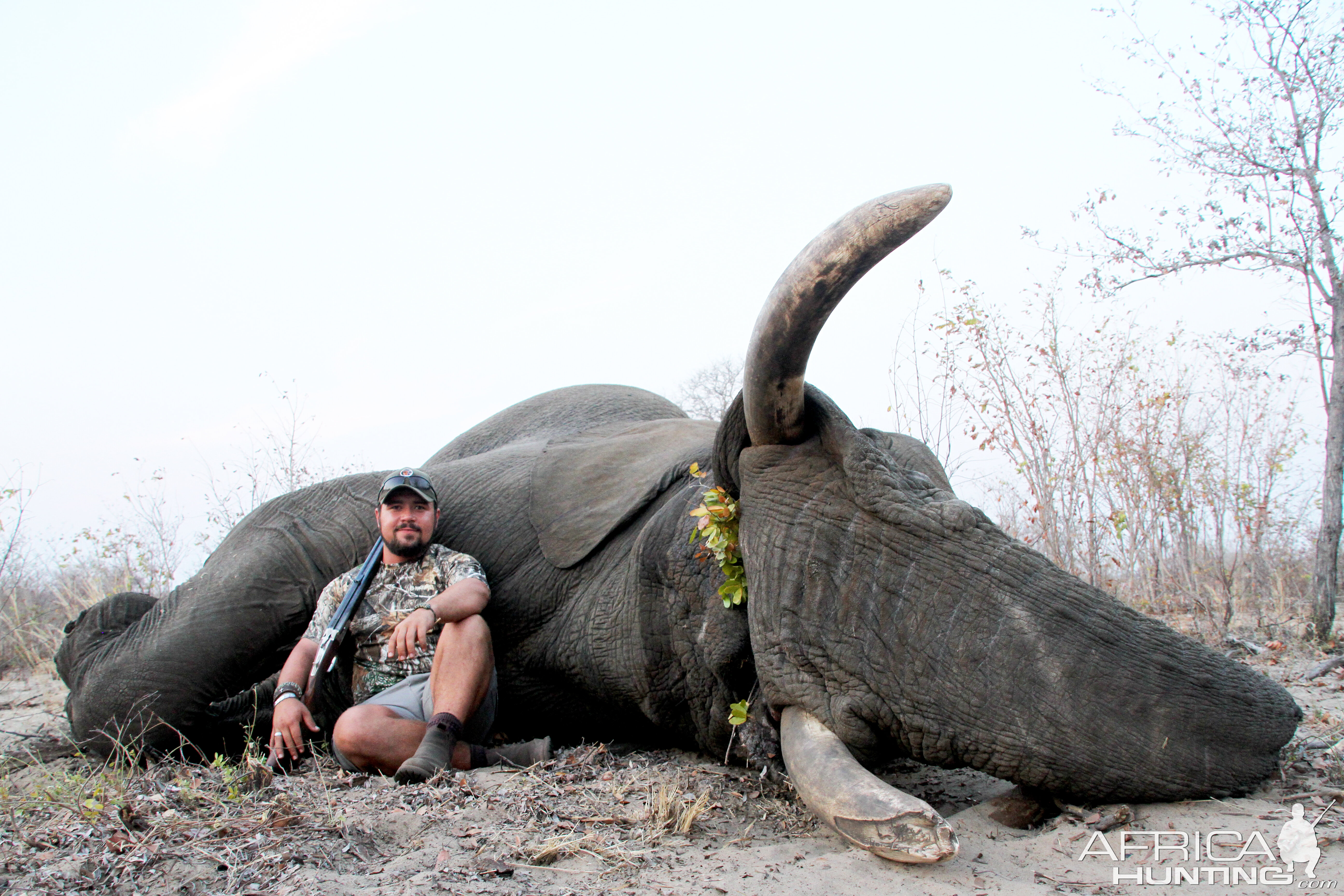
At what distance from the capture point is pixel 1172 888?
2238 millimetres

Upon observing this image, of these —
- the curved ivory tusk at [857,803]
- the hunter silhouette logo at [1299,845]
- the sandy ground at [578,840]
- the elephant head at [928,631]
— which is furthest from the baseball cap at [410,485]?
the hunter silhouette logo at [1299,845]

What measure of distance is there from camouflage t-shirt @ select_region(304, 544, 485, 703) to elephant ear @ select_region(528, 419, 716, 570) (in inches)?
14.5

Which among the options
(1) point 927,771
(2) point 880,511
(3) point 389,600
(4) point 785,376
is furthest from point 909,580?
(3) point 389,600

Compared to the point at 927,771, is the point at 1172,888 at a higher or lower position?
higher

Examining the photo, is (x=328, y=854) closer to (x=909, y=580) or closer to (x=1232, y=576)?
(x=909, y=580)

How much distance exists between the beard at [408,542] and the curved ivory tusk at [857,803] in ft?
6.15

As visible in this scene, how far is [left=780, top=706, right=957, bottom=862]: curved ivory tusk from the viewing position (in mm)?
2318

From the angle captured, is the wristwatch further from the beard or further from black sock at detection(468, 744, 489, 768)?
black sock at detection(468, 744, 489, 768)

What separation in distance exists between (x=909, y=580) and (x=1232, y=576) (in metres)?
5.20

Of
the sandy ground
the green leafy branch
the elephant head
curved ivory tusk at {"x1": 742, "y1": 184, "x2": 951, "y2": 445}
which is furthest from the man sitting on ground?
curved ivory tusk at {"x1": 742, "y1": 184, "x2": 951, "y2": 445}

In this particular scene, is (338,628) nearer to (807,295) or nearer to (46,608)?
(807,295)

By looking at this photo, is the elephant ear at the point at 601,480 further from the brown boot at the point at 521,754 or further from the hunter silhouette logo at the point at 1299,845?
the hunter silhouette logo at the point at 1299,845

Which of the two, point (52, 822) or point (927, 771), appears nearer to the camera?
point (52, 822)

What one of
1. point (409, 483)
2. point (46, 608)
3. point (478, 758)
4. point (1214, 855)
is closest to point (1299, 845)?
point (1214, 855)
